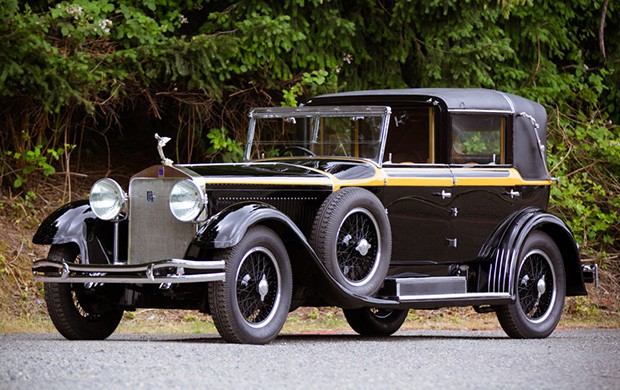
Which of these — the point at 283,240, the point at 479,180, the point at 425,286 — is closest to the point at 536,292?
the point at 479,180

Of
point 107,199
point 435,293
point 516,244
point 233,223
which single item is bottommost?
point 435,293

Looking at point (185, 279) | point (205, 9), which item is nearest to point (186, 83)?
point (205, 9)

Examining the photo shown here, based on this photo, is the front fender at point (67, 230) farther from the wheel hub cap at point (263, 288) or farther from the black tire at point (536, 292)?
the black tire at point (536, 292)

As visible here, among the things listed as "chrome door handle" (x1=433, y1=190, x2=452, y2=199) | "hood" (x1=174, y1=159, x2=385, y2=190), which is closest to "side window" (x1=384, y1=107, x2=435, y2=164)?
"chrome door handle" (x1=433, y1=190, x2=452, y2=199)

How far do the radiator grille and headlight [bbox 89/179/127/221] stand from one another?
9 cm

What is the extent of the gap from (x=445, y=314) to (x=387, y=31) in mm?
3285

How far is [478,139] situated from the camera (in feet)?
35.2

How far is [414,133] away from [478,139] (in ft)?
2.39

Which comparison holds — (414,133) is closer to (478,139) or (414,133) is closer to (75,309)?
(478,139)

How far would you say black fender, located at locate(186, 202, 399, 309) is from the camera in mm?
8266

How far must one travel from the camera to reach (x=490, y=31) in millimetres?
14922

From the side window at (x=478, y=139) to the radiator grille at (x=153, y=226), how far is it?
2.67m

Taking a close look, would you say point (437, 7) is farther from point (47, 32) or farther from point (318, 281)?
point (318, 281)

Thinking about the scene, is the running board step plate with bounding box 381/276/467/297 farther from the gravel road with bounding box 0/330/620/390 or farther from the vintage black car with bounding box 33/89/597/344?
the gravel road with bounding box 0/330/620/390
